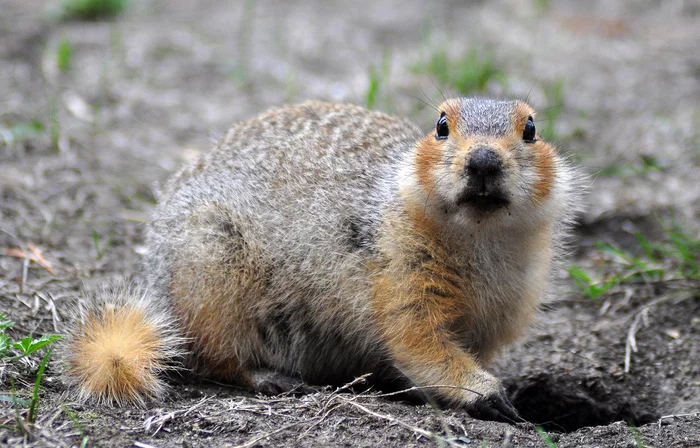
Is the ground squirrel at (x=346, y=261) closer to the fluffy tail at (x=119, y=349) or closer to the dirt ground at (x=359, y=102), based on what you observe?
the fluffy tail at (x=119, y=349)

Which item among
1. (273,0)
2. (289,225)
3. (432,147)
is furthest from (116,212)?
(273,0)

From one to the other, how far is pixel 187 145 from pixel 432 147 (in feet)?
15.4

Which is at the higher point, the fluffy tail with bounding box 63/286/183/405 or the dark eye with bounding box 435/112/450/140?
the dark eye with bounding box 435/112/450/140

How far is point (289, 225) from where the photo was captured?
5480mm

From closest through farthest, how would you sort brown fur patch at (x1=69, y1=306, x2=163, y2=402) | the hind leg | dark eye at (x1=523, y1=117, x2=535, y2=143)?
brown fur patch at (x1=69, y1=306, x2=163, y2=402)
dark eye at (x1=523, y1=117, x2=535, y2=143)
the hind leg

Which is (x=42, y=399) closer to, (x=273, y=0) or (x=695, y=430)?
(x=695, y=430)

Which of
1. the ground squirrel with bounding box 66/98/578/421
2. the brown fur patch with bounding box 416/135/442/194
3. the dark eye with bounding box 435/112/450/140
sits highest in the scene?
the dark eye with bounding box 435/112/450/140

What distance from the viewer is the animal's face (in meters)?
4.62

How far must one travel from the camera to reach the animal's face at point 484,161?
462cm

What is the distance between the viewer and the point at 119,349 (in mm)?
4949

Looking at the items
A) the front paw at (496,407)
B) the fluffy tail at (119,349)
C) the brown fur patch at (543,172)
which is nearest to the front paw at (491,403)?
the front paw at (496,407)

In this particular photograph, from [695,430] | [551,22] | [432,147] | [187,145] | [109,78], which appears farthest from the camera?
[551,22]

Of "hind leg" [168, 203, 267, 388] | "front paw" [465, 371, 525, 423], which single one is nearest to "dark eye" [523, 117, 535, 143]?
"front paw" [465, 371, 525, 423]

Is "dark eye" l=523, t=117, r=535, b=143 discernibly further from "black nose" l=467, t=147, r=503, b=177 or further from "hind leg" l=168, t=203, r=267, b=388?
"hind leg" l=168, t=203, r=267, b=388
